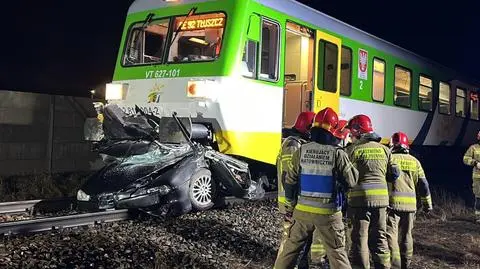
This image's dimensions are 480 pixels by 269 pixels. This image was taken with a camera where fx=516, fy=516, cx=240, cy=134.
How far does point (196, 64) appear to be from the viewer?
7324 mm

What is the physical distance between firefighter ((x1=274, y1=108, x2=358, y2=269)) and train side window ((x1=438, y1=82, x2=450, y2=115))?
1054 cm

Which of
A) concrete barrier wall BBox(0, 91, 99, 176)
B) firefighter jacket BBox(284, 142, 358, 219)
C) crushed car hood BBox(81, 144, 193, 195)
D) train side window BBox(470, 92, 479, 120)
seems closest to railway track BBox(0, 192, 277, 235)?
crushed car hood BBox(81, 144, 193, 195)

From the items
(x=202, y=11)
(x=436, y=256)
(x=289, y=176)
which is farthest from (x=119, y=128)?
(x=436, y=256)

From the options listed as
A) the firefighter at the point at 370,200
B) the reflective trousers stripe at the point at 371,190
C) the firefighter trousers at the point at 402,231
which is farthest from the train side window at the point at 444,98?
the reflective trousers stripe at the point at 371,190

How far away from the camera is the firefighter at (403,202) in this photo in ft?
16.6

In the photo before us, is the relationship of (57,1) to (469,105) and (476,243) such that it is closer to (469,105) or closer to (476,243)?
(469,105)

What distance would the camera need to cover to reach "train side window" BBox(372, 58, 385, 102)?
1044 centimetres

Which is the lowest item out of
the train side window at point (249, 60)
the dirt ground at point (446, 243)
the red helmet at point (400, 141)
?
the dirt ground at point (446, 243)

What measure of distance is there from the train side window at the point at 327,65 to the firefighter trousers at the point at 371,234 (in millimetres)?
4131

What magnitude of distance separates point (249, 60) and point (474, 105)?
11275 millimetres

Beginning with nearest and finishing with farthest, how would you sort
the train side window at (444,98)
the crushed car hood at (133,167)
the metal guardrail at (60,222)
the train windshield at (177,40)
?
the metal guardrail at (60,222) → the crushed car hood at (133,167) → the train windshield at (177,40) → the train side window at (444,98)

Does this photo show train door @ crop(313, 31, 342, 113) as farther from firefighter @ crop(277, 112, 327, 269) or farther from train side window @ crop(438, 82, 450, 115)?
train side window @ crop(438, 82, 450, 115)

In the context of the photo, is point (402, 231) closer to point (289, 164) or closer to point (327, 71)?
point (289, 164)

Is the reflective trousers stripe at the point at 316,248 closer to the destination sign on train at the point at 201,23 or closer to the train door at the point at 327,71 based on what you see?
the destination sign on train at the point at 201,23
